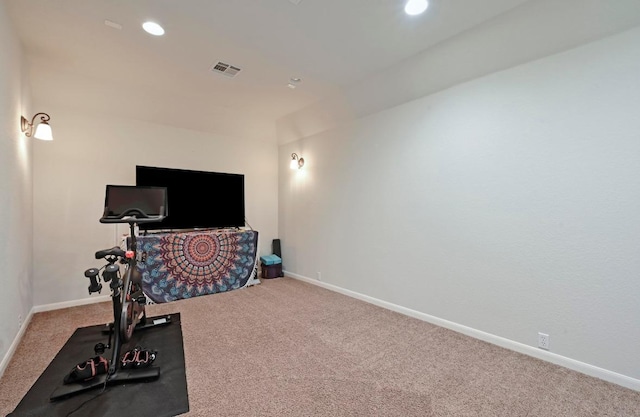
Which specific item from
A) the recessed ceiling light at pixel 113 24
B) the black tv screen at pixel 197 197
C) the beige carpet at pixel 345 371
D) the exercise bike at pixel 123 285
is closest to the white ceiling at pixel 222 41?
the recessed ceiling light at pixel 113 24

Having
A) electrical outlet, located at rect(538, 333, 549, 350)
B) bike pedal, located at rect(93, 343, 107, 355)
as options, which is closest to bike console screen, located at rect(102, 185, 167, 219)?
bike pedal, located at rect(93, 343, 107, 355)

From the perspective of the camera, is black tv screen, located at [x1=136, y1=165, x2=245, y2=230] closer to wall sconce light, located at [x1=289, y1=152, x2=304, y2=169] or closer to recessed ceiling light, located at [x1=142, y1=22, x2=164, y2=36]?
wall sconce light, located at [x1=289, y1=152, x2=304, y2=169]

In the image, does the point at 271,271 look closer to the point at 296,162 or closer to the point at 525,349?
the point at 296,162

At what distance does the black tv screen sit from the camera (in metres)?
4.36

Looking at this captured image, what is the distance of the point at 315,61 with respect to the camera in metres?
3.25

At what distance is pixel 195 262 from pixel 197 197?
1.07 metres

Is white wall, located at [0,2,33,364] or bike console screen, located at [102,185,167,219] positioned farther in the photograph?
bike console screen, located at [102,185,167,219]

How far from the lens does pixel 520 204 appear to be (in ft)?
8.73

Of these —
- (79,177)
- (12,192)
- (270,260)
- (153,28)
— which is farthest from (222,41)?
(270,260)

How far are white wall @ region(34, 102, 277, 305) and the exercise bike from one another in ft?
4.67

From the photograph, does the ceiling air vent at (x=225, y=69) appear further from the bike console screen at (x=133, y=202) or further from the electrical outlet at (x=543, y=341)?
the electrical outlet at (x=543, y=341)

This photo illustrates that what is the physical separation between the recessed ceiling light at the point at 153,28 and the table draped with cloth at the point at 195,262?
251 cm

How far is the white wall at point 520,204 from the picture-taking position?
86.0 inches

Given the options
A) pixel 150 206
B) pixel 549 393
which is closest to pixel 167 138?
pixel 150 206
